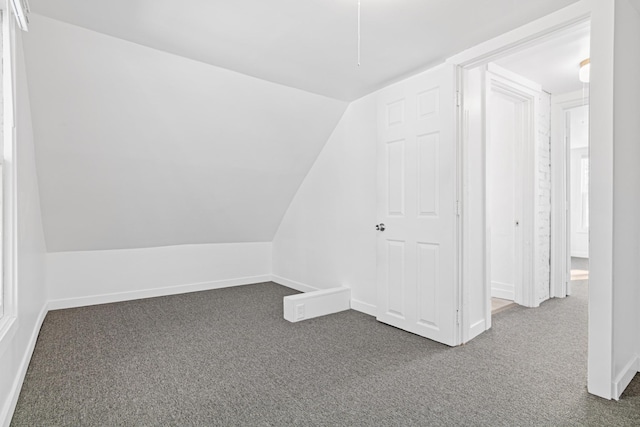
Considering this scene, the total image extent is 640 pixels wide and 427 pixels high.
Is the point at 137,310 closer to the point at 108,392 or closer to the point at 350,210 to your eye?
the point at 108,392

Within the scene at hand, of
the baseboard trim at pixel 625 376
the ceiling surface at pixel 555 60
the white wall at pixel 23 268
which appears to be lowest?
the baseboard trim at pixel 625 376

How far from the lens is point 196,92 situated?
3.12 meters

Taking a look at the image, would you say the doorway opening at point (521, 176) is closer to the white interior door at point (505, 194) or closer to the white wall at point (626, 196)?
the white interior door at point (505, 194)

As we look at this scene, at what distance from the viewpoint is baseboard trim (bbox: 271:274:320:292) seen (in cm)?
451

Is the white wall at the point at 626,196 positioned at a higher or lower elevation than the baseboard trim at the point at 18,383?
higher

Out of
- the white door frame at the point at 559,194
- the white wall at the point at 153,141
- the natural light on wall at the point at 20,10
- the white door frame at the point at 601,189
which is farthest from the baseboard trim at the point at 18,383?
the white door frame at the point at 559,194

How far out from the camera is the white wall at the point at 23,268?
1.82 metres

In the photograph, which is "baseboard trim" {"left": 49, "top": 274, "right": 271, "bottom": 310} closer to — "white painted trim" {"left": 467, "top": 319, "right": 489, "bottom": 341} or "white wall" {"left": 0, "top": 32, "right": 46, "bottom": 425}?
"white wall" {"left": 0, "top": 32, "right": 46, "bottom": 425}

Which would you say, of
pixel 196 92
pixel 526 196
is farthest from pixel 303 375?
pixel 526 196

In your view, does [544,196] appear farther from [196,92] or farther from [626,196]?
[196,92]

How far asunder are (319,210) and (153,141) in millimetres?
1947

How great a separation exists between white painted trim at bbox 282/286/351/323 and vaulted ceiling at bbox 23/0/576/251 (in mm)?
1585

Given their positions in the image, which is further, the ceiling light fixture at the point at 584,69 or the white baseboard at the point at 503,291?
the white baseboard at the point at 503,291

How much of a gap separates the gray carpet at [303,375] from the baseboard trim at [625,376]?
0.18 feet
